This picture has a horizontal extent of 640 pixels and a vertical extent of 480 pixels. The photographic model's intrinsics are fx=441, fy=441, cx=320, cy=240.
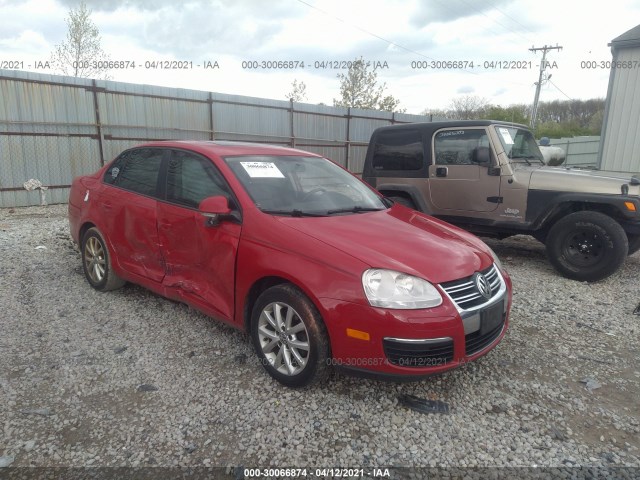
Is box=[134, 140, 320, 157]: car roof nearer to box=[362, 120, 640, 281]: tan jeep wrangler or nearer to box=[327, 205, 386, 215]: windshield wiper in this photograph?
box=[327, 205, 386, 215]: windshield wiper

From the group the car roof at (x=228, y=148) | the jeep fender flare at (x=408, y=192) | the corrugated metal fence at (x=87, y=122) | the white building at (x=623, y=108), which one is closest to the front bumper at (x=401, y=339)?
the car roof at (x=228, y=148)

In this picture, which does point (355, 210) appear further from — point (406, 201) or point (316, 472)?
point (406, 201)

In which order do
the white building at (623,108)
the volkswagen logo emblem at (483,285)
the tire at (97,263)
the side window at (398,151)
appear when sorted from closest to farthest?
1. the volkswagen logo emblem at (483,285)
2. the tire at (97,263)
3. the side window at (398,151)
4. the white building at (623,108)

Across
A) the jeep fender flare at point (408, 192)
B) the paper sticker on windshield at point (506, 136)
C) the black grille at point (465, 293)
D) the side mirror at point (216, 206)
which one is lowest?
the black grille at point (465, 293)

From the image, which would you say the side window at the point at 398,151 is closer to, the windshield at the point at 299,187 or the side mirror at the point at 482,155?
the side mirror at the point at 482,155

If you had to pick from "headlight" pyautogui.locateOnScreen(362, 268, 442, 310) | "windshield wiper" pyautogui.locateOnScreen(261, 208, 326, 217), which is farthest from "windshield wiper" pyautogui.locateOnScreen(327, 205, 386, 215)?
"headlight" pyautogui.locateOnScreen(362, 268, 442, 310)

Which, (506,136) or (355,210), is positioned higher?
(506,136)

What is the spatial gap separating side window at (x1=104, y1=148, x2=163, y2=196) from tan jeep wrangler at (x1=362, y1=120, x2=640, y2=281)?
→ 373cm

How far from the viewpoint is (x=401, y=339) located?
248 centimetres

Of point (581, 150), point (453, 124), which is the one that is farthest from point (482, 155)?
point (581, 150)

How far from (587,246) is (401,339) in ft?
13.0

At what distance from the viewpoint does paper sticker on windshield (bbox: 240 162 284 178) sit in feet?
11.1

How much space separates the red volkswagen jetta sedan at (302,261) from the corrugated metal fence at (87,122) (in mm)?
5949

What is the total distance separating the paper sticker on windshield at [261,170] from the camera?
3.37m
